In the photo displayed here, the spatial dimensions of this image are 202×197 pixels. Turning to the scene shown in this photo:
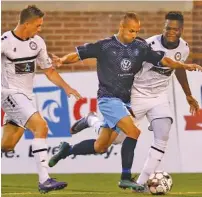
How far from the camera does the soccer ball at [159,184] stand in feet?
39.9

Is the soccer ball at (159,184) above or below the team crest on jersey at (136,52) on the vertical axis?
below

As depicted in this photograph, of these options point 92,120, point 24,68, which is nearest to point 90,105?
point 92,120

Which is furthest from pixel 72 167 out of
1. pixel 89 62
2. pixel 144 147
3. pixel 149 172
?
pixel 149 172

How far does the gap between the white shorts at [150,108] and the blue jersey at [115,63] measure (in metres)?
0.49

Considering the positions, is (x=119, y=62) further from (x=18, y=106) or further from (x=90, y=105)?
(x=90, y=105)

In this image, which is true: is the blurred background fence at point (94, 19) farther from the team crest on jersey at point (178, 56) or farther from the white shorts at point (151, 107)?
the white shorts at point (151, 107)

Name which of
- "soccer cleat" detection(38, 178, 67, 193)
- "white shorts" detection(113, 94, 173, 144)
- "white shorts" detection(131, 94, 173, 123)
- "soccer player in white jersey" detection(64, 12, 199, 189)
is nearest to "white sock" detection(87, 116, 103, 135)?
"soccer player in white jersey" detection(64, 12, 199, 189)

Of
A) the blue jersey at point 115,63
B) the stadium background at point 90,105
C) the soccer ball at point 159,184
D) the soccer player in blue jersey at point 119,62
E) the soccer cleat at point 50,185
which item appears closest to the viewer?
the soccer cleat at point 50,185

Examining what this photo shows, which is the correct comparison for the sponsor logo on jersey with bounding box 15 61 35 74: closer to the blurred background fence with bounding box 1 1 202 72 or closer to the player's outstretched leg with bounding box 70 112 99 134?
the player's outstretched leg with bounding box 70 112 99 134

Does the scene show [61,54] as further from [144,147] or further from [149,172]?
[149,172]

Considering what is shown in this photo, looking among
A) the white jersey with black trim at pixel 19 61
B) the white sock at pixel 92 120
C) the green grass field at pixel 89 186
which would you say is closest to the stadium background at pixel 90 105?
the green grass field at pixel 89 186

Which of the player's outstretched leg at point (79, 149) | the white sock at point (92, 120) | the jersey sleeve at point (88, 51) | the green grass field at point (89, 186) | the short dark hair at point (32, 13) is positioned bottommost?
the green grass field at point (89, 186)

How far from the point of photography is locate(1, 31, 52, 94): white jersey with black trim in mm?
12320

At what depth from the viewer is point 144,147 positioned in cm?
1625
